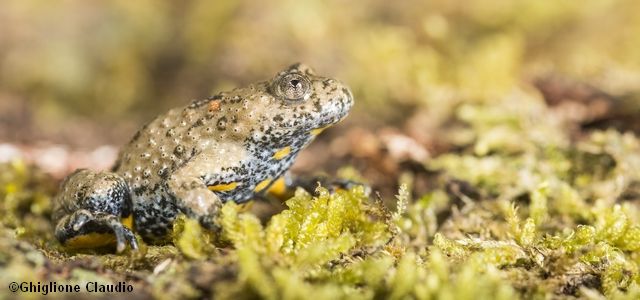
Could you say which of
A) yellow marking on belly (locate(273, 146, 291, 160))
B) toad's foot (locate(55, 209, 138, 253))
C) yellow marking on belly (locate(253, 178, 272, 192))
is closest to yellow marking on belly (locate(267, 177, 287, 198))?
yellow marking on belly (locate(253, 178, 272, 192))

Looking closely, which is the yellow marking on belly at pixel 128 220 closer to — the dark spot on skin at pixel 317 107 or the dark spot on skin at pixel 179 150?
the dark spot on skin at pixel 179 150

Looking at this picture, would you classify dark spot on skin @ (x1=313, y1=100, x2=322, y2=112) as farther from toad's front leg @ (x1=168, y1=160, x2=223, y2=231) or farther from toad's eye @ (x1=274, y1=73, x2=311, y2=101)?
toad's front leg @ (x1=168, y1=160, x2=223, y2=231)

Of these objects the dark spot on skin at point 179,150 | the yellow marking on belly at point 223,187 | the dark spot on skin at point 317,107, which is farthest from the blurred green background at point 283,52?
the dark spot on skin at point 179,150

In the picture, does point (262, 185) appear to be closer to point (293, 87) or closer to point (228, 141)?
point (228, 141)

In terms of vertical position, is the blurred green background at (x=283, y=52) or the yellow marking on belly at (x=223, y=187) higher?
the blurred green background at (x=283, y=52)

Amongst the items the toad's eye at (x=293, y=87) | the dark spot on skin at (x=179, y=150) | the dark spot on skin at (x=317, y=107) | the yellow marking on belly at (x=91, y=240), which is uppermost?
the toad's eye at (x=293, y=87)

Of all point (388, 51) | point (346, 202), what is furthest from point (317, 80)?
point (388, 51)

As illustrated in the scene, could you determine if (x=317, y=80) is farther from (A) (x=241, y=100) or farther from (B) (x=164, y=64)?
(B) (x=164, y=64)
